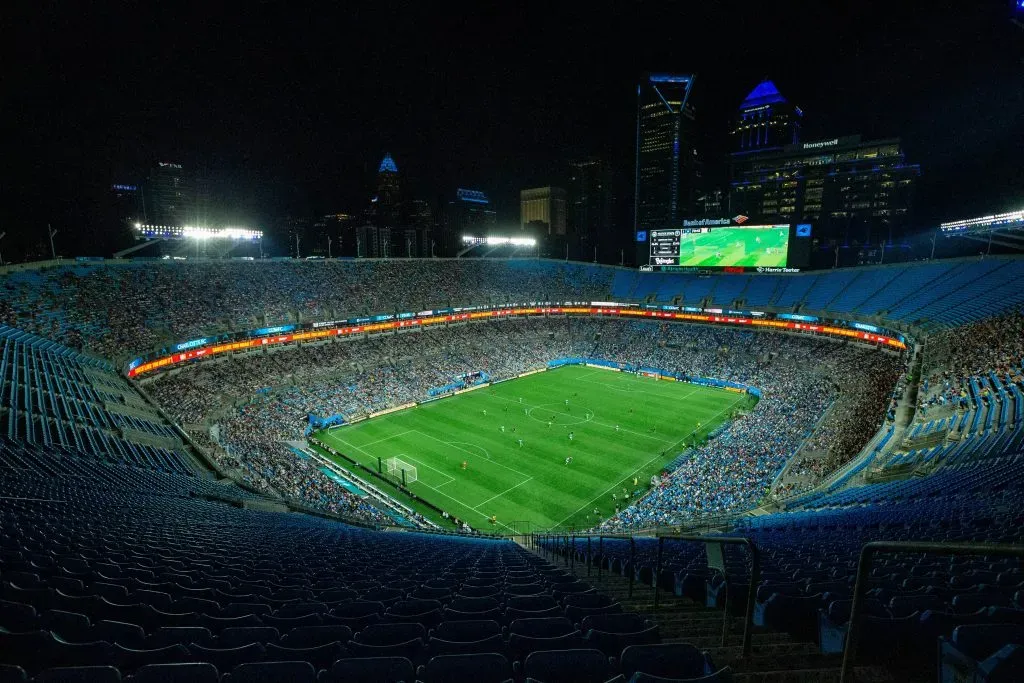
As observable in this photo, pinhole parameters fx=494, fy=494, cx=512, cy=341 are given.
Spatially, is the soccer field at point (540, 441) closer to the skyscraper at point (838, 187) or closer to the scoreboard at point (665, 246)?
the scoreboard at point (665, 246)

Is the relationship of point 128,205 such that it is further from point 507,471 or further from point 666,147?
point 666,147

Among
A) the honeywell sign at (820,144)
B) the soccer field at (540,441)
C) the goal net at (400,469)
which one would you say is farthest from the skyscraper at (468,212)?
the goal net at (400,469)

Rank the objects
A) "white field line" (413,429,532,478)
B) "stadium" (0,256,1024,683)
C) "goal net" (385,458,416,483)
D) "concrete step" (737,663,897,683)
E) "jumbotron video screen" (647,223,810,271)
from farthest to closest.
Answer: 1. "jumbotron video screen" (647,223,810,271)
2. "white field line" (413,429,532,478)
3. "goal net" (385,458,416,483)
4. "stadium" (0,256,1024,683)
5. "concrete step" (737,663,897,683)

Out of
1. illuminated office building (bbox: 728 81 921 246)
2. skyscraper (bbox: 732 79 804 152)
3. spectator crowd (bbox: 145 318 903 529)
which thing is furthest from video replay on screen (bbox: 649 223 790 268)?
skyscraper (bbox: 732 79 804 152)

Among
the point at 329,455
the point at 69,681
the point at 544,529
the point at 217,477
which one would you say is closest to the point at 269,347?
the point at 329,455

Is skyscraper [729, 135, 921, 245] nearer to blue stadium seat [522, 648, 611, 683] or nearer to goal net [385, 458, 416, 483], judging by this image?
goal net [385, 458, 416, 483]
